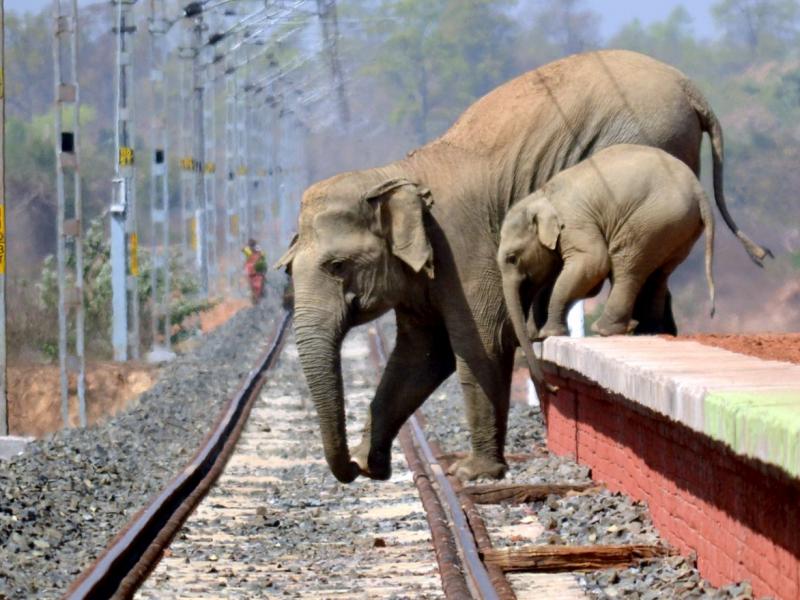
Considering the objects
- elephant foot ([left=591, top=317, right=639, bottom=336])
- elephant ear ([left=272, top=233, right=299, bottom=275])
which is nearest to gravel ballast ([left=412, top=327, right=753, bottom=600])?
elephant foot ([left=591, top=317, right=639, bottom=336])

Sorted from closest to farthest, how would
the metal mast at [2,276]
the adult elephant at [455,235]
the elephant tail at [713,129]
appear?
the adult elephant at [455,235] < the elephant tail at [713,129] < the metal mast at [2,276]

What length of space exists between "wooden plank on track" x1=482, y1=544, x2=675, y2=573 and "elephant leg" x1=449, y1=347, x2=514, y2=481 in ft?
9.93

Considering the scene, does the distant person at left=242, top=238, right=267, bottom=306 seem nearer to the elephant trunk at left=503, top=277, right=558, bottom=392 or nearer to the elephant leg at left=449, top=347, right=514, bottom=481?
the elephant leg at left=449, top=347, right=514, bottom=481

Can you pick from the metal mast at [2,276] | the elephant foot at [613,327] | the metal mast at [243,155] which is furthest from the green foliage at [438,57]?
the elephant foot at [613,327]

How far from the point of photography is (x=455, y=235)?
11.9m

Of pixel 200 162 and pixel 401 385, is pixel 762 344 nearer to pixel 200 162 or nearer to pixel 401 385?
pixel 401 385

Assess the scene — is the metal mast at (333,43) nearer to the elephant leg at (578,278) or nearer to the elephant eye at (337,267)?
the elephant leg at (578,278)

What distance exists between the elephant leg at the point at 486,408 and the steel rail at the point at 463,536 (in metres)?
0.28

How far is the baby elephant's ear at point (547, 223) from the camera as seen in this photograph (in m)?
12.0

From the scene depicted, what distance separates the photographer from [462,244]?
11.9 meters

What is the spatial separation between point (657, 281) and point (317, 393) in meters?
2.95

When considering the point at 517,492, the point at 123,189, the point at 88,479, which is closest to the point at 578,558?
the point at 517,492

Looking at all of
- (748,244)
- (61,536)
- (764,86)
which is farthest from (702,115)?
(764,86)

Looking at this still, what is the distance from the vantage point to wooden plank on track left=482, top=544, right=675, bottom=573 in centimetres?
882
